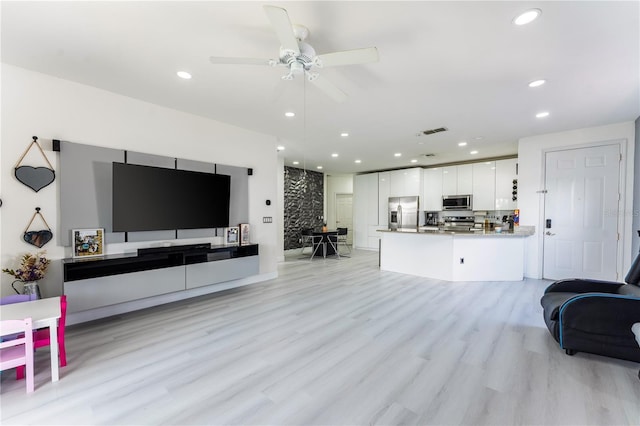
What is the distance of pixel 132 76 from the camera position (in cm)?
288

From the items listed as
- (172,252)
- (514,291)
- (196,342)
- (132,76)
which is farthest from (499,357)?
(132,76)

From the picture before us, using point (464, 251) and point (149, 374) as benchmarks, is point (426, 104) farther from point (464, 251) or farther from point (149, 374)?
point (149, 374)

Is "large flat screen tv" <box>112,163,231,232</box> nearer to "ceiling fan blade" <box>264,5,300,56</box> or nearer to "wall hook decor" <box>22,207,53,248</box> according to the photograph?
"wall hook decor" <box>22,207,53,248</box>

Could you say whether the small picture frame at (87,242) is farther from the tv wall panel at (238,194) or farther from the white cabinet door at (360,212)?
the white cabinet door at (360,212)

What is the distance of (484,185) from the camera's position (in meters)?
7.02

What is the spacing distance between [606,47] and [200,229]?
4.98m

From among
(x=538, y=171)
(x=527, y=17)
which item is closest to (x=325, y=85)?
(x=527, y=17)

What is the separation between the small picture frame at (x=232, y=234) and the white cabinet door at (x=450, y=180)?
6049mm

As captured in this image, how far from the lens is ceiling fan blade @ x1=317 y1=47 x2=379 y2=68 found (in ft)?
6.18

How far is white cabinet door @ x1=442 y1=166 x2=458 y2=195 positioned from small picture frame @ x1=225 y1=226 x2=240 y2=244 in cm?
605

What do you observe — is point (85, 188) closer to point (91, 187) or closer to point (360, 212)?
point (91, 187)

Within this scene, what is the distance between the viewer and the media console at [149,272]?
2.77 metres

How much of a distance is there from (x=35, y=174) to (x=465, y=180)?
839cm

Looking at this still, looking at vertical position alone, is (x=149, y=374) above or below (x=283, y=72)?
below
